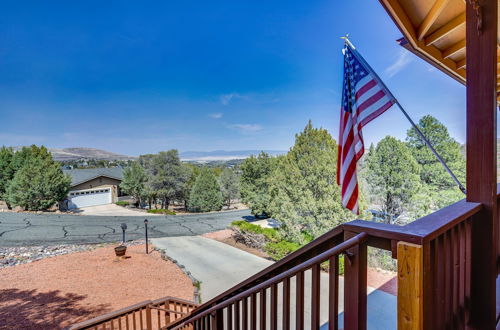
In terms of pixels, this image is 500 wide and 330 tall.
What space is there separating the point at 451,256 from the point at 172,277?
8.70m

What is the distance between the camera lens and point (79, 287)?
7496mm

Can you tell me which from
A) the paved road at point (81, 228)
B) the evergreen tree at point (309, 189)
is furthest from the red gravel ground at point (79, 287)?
the evergreen tree at point (309, 189)

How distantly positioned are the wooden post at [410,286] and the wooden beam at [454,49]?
9.96ft

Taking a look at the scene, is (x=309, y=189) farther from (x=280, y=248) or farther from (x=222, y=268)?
(x=222, y=268)

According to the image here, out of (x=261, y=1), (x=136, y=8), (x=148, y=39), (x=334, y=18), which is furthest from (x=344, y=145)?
(x=148, y=39)

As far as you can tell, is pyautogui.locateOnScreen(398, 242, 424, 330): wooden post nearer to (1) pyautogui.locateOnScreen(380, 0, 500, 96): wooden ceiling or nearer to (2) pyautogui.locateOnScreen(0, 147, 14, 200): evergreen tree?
(1) pyautogui.locateOnScreen(380, 0, 500, 96): wooden ceiling

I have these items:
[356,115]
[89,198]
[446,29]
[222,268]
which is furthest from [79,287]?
[89,198]

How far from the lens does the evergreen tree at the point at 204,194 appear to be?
23219 mm

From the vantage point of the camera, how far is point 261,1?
16.6 metres

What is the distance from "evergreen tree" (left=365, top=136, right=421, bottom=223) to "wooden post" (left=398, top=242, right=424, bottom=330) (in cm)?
1014

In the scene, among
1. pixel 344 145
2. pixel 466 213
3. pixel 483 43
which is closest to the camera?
pixel 466 213

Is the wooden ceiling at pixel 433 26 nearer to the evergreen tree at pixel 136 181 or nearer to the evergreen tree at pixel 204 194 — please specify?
the evergreen tree at pixel 204 194

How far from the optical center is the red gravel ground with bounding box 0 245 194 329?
237 inches

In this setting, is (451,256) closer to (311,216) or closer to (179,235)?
(311,216)
